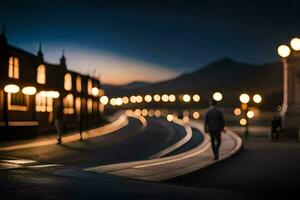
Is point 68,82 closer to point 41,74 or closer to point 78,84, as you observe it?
point 78,84

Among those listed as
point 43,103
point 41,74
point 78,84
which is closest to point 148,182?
point 41,74

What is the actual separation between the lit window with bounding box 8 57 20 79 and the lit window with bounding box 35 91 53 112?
4439 millimetres

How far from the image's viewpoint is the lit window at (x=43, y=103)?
42.2m

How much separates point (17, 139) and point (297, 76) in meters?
15.4

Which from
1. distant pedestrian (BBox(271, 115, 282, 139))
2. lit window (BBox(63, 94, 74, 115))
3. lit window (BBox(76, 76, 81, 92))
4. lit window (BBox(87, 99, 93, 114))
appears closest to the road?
distant pedestrian (BBox(271, 115, 282, 139))

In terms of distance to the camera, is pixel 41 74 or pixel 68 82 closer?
pixel 41 74

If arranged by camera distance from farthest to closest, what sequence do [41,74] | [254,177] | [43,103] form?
1. [43,103]
2. [41,74]
3. [254,177]

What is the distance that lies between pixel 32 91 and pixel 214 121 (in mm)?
17534

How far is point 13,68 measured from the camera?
36375mm

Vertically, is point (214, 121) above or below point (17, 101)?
below

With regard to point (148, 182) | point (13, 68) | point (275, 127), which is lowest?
point (148, 182)

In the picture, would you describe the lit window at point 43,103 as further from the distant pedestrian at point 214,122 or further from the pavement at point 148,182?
the distant pedestrian at point 214,122

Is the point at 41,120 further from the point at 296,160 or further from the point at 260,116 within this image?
the point at 260,116

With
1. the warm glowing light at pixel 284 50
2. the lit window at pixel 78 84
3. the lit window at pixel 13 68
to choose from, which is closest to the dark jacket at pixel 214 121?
the warm glowing light at pixel 284 50
